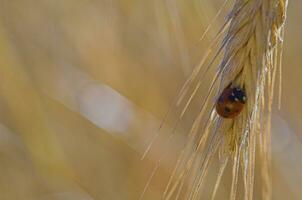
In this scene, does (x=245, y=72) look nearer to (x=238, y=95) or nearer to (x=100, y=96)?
(x=238, y=95)

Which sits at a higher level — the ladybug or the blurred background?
the blurred background

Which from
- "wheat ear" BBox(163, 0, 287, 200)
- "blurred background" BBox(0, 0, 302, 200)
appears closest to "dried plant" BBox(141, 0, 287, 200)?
"wheat ear" BBox(163, 0, 287, 200)

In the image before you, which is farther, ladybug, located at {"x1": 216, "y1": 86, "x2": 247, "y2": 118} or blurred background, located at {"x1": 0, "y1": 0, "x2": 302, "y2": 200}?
blurred background, located at {"x1": 0, "y1": 0, "x2": 302, "y2": 200}

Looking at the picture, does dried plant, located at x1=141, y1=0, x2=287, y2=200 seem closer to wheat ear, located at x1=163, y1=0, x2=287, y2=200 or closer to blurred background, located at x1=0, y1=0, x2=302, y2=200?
wheat ear, located at x1=163, y1=0, x2=287, y2=200

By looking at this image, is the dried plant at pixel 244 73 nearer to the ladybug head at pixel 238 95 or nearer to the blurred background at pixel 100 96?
the ladybug head at pixel 238 95

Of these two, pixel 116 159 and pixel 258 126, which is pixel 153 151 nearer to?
pixel 116 159

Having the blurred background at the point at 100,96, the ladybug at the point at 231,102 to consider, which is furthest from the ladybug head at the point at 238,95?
the blurred background at the point at 100,96

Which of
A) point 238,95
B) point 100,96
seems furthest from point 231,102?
point 100,96

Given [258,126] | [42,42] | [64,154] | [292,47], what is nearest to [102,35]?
[42,42]
